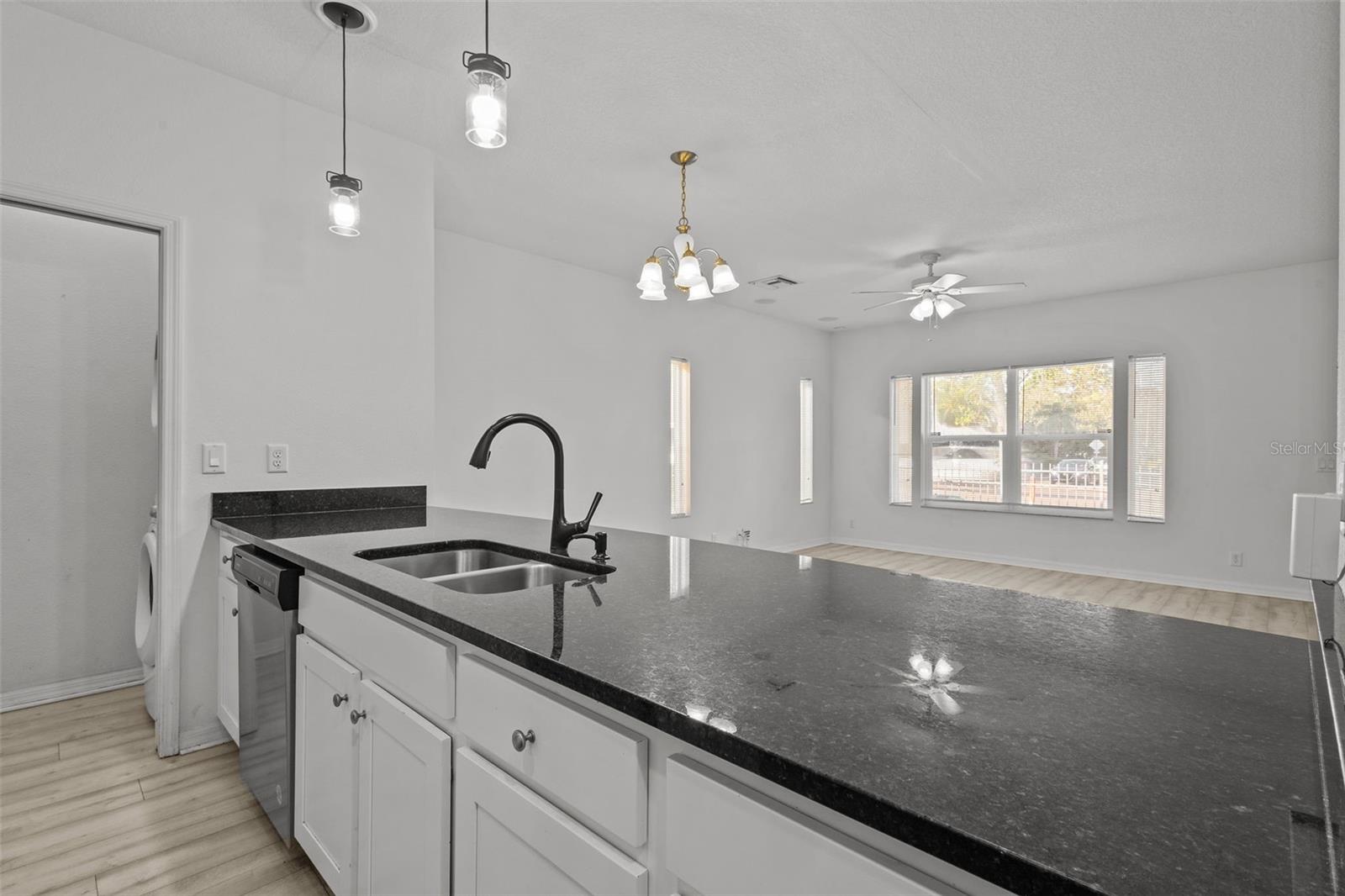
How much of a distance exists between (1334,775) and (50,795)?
325cm

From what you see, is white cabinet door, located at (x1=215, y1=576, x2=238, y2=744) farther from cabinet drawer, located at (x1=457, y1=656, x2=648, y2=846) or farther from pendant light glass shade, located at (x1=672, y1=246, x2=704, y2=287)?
pendant light glass shade, located at (x1=672, y1=246, x2=704, y2=287)

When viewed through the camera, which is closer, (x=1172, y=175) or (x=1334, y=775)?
(x=1334, y=775)

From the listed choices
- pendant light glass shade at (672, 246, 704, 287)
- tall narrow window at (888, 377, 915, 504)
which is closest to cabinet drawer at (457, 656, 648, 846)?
pendant light glass shade at (672, 246, 704, 287)

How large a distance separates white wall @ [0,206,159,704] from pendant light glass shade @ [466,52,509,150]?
2.51 meters

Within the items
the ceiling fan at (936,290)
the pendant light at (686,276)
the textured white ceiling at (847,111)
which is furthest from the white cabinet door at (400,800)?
the ceiling fan at (936,290)

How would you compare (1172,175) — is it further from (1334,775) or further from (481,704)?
(481,704)

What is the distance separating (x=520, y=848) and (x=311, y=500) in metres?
2.24

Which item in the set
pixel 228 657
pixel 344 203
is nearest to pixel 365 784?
pixel 228 657

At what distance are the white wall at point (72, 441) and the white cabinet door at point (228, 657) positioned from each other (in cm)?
110

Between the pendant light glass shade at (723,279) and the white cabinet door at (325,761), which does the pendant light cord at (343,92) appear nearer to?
the pendant light glass shade at (723,279)

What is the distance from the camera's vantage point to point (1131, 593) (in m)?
5.28

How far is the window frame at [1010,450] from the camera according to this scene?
6.02 m

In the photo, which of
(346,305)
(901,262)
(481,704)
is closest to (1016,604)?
(481,704)

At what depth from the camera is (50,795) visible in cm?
214
